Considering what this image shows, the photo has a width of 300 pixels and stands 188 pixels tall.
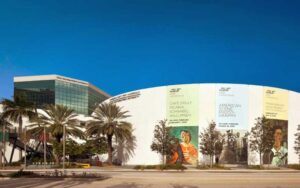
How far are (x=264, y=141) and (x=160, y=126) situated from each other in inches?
614

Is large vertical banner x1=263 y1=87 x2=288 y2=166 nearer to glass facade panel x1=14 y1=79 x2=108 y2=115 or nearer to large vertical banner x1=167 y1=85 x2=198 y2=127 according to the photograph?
large vertical banner x1=167 y1=85 x2=198 y2=127

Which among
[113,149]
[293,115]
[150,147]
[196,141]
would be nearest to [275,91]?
[293,115]

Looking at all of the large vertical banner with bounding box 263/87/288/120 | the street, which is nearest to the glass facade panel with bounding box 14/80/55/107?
the large vertical banner with bounding box 263/87/288/120

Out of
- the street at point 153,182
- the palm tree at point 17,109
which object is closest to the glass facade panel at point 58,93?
the palm tree at point 17,109

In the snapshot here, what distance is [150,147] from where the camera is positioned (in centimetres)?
6594

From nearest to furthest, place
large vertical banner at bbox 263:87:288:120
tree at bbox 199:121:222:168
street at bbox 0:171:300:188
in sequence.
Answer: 1. street at bbox 0:171:300:188
2. tree at bbox 199:121:222:168
3. large vertical banner at bbox 263:87:288:120

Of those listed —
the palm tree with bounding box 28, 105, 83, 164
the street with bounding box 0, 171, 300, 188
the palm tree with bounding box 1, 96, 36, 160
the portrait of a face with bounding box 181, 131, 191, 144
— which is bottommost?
the street with bounding box 0, 171, 300, 188

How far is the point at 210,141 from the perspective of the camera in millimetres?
60688

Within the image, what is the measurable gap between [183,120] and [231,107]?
768 centimetres

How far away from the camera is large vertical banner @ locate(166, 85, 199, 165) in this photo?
6431 cm

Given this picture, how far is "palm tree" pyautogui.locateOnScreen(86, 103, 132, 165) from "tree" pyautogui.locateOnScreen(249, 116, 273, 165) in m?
18.6

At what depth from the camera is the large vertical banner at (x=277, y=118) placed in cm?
6694

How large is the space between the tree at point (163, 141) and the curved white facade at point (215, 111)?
315 cm

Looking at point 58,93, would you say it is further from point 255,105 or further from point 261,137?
point 261,137
